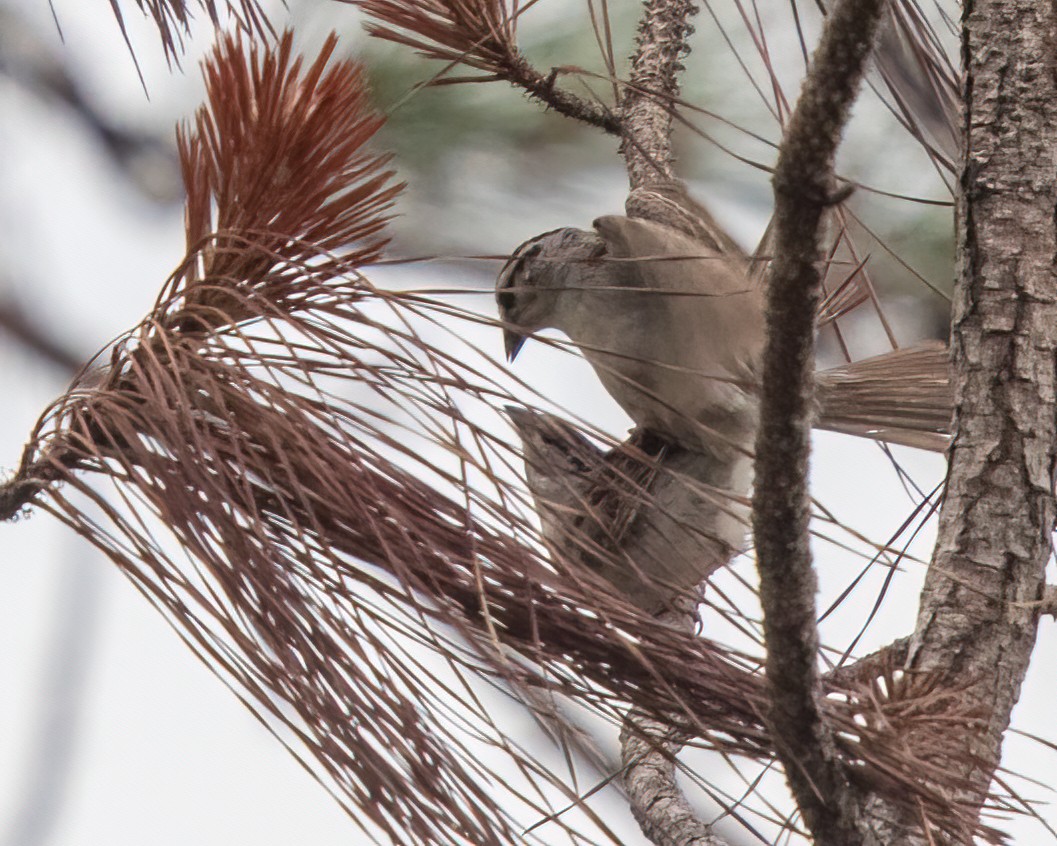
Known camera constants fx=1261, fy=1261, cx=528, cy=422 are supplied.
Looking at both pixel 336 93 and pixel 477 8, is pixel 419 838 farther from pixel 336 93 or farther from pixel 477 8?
pixel 477 8

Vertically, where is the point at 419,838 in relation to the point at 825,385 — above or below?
below

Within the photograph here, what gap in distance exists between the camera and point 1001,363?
758mm

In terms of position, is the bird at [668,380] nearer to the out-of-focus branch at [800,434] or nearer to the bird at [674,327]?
the bird at [674,327]

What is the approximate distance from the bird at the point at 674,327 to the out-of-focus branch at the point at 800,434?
8.6 inches

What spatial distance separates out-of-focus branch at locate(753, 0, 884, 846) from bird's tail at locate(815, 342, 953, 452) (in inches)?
12.4

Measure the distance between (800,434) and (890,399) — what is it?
0.36m

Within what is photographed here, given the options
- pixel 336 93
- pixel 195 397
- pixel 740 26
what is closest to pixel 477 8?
pixel 336 93

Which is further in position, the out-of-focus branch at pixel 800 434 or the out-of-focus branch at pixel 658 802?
the out-of-focus branch at pixel 658 802

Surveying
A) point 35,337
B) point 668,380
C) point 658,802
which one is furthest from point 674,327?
point 35,337

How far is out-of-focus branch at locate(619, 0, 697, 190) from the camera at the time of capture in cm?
111

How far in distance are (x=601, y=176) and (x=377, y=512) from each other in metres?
0.81

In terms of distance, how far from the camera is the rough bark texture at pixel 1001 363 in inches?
29.0

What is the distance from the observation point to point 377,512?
1.97 feet

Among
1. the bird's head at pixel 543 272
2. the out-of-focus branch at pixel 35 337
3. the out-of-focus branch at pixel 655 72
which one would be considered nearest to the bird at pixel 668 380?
the bird's head at pixel 543 272
